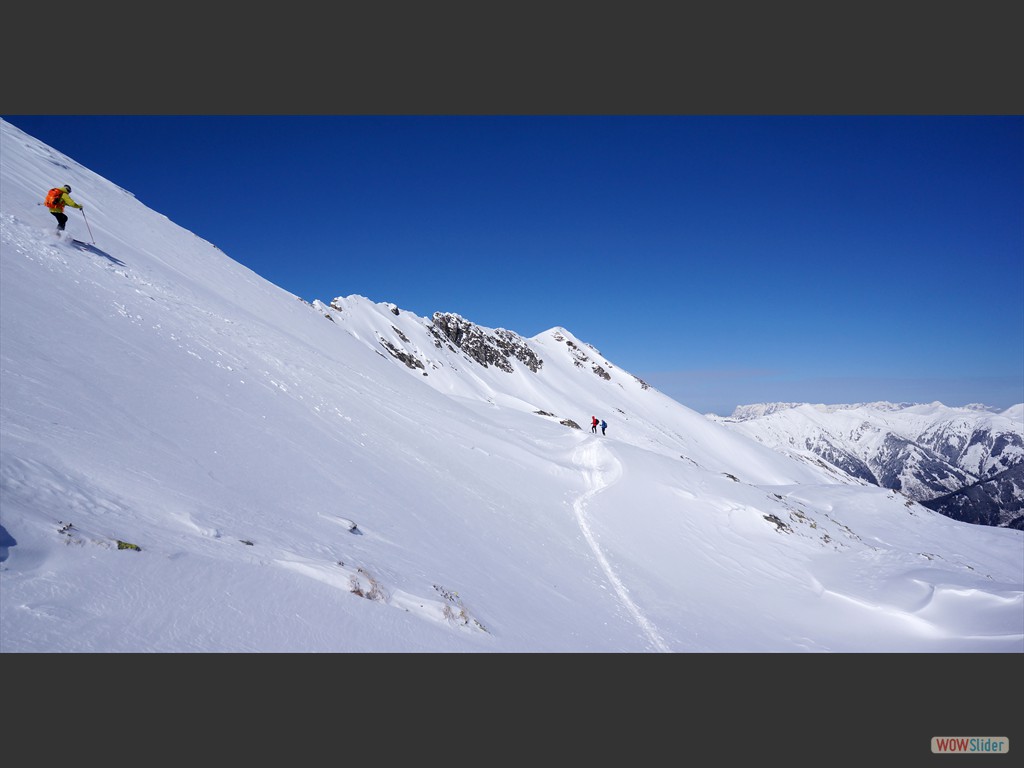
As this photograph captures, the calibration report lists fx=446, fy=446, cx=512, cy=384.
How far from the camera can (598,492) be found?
958 inches

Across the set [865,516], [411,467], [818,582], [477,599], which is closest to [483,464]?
[411,467]

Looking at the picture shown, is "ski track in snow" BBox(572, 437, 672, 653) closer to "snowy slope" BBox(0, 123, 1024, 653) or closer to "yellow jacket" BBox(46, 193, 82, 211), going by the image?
"snowy slope" BBox(0, 123, 1024, 653)

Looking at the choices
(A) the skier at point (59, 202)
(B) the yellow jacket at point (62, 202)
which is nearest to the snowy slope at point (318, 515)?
(A) the skier at point (59, 202)

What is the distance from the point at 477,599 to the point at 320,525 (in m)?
3.81

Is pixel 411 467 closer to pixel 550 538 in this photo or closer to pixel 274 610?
pixel 550 538

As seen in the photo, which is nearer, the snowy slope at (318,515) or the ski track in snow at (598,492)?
the snowy slope at (318,515)

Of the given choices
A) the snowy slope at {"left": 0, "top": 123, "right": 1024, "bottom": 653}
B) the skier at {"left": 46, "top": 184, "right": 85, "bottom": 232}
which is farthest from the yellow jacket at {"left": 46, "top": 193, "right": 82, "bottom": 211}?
the snowy slope at {"left": 0, "top": 123, "right": 1024, "bottom": 653}

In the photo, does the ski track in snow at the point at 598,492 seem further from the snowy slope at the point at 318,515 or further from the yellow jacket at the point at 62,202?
the yellow jacket at the point at 62,202

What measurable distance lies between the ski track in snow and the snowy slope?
0.14 meters

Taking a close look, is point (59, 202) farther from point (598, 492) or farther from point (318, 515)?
point (598, 492)

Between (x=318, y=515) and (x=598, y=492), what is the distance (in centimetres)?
1706

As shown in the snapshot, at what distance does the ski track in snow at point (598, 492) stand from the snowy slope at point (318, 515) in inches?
5.6

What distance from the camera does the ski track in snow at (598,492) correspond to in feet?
41.5

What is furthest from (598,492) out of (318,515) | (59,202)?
(59,202)
